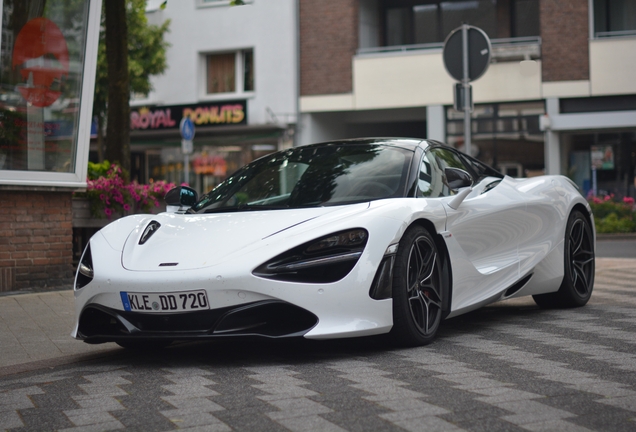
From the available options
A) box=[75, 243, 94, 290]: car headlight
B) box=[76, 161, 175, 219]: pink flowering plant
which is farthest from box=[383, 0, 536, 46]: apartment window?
box=[75, 243, 94, 290]: car headlight

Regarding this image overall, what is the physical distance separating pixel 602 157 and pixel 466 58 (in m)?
15.6

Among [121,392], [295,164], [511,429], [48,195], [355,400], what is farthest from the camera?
[48,195]

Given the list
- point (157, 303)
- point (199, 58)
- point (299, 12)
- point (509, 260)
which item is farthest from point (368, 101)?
point (157, 303)

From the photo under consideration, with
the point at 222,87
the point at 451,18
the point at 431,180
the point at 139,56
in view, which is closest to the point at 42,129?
the point at 431,180

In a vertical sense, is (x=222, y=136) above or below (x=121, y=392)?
above

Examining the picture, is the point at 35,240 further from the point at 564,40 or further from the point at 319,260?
the point at 564,40

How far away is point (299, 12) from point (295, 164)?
21.4m

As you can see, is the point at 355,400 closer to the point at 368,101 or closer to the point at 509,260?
the point at 509,260

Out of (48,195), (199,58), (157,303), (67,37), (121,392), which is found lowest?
(121,392)

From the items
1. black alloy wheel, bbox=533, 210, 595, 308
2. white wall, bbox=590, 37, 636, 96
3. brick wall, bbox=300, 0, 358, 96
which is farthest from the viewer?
brick wall, bbox=300, 0, 358, 96

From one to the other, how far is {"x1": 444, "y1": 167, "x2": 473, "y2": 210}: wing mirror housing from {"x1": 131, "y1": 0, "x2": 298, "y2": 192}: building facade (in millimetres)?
21252

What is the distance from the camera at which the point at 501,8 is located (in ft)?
86.2

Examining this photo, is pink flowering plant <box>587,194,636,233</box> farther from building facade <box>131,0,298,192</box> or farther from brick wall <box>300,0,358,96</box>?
building facade <box>131,0,298,192</box>

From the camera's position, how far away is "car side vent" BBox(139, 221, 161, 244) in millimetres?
5238
